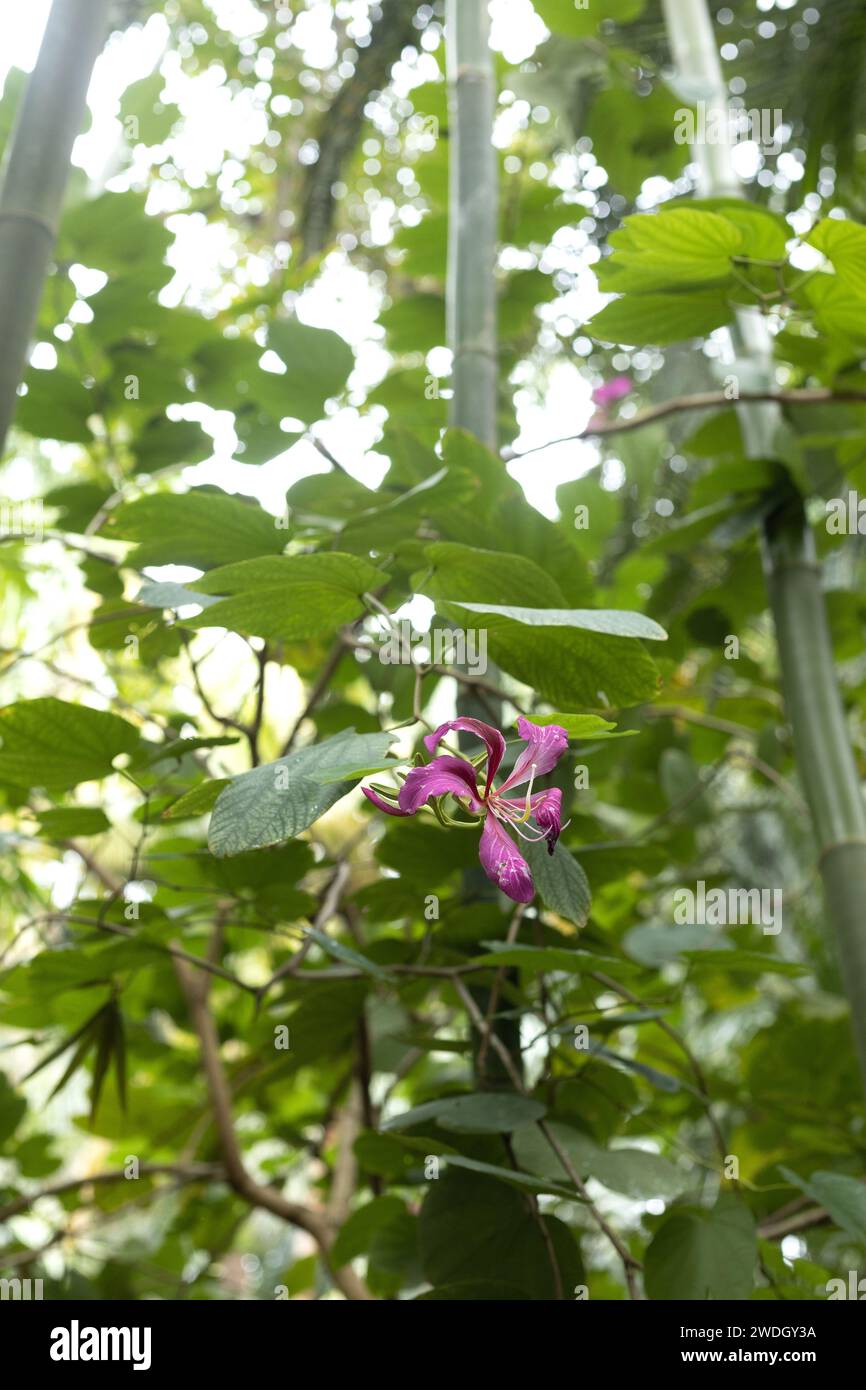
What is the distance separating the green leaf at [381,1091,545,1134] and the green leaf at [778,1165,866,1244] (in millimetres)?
136

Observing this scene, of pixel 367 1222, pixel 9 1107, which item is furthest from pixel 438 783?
pixel 9 1107

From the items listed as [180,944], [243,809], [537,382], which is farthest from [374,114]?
[243,809]

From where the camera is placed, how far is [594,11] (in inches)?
33.6

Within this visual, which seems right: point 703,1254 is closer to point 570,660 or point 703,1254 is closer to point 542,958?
point 542,958

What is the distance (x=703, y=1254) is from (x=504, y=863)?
0.29m

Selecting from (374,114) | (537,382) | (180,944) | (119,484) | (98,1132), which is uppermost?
(374,114)

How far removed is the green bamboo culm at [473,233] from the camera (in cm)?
72

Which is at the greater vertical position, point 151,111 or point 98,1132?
point 151,111

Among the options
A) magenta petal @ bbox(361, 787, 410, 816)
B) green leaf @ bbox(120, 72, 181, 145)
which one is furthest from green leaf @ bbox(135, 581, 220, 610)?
green leaf @ bbox(120, 72, 181, 145)

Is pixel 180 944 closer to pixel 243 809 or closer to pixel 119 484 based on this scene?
pixel 119 484

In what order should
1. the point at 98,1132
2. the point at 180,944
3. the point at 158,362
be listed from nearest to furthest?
the point at 158,362 < the point at 180,944 < the point at 98,1132

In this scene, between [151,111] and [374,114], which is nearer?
[151,111]

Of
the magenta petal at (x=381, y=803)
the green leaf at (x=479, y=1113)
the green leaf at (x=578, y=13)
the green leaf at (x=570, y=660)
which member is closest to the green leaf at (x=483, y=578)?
the green leaf at (x=570, y=660)

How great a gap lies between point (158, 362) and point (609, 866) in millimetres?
477
